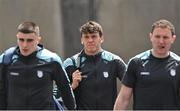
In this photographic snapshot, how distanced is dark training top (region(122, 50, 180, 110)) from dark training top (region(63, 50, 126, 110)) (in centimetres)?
87

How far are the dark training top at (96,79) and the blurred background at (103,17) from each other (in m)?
2.99

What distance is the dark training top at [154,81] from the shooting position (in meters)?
5.32

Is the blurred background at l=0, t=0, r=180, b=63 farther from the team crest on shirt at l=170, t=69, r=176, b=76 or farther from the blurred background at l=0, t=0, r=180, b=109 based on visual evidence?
the team crest on shirt at l=170, t=69, r=176, b=76

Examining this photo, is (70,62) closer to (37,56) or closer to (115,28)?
(37,56)

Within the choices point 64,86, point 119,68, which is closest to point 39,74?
point 64,86

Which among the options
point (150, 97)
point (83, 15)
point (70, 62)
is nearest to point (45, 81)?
point (70, 62)

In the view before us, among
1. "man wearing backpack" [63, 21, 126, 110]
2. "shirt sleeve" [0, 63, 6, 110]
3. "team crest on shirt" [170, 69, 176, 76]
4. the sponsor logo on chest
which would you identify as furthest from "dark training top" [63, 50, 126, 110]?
"team crest on shirt" [170, 69, 176, 76]

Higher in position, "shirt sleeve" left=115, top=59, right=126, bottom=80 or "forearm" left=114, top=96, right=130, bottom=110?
"shirt sleeve" left=115, top=59, right=126, bottom=80

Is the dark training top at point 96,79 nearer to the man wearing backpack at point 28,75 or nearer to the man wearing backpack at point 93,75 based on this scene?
the man wearing backpack at point 93,75

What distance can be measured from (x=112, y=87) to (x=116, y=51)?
123 inches

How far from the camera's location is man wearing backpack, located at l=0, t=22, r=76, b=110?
5719 millimetres

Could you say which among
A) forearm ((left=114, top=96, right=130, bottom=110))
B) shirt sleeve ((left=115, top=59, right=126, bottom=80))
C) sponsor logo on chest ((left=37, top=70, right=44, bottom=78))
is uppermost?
sponsor logo on chest ((left=37, top=70, right=44, bottom=78))

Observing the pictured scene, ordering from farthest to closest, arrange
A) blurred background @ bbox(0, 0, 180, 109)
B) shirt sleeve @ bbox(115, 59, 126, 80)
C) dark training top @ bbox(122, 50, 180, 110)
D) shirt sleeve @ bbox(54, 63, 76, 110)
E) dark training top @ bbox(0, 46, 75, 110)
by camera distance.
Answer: blurred background @ bbox(0, 0, 180, 109) < shirt sleeve @ bbox(115, 59, 126, 80) < shirt sleeve @ bbox(54, 63, 76, 110) < dark training top @ bbox(0, 46, 75, 110) < dark training top @ bbox(122, 50, 180, 110)

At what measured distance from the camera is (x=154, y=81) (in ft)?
17.5
